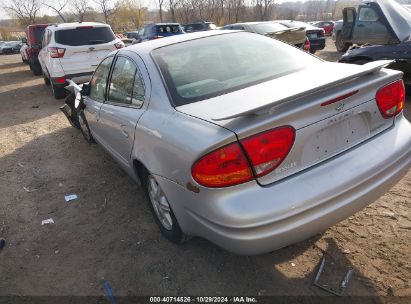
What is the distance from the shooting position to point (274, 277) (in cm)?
257

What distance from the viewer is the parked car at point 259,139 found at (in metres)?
2.02

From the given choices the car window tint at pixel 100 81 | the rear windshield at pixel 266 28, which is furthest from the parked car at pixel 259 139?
the rear windshield at pixel 266 28

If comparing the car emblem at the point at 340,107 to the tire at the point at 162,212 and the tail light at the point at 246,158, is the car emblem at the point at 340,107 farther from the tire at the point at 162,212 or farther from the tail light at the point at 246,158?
the tire at the point at 162,212

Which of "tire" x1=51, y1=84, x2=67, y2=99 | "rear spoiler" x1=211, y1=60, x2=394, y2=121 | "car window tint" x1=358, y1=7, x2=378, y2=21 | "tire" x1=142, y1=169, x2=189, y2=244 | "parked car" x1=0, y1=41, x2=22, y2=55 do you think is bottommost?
"parked car" x1=0, y1=41, x2=22, y2=55

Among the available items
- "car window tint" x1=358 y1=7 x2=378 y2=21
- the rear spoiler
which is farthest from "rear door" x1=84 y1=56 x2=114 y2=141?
"car window tint" x1=358 y1=7 x2=378 y2=21

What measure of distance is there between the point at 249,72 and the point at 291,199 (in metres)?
1.24

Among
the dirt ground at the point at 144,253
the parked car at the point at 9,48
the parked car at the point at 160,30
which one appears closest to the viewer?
the dirt ground at the point at 144,253

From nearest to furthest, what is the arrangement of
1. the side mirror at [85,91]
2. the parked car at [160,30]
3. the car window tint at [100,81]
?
the car window tint at [100,81] → the side mirror at [85,91] → the parked car at [160,30]

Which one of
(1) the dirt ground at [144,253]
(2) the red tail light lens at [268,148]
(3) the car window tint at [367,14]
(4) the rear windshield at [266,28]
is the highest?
(3) the car window tint at [367,14]

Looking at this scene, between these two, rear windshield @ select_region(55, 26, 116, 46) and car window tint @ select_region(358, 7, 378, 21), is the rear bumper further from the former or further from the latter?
rear windshield @ select_region(55, 26, 116, 46)

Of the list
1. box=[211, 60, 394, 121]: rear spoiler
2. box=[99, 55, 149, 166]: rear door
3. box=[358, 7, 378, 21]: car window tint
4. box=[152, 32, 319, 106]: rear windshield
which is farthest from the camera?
box=[358, 7, 378, 21]: car window tint

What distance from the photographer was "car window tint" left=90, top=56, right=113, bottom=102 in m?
3.94

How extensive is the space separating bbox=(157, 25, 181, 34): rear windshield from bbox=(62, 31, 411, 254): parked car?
40.6 ft

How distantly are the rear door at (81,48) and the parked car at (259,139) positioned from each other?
20.7ft
